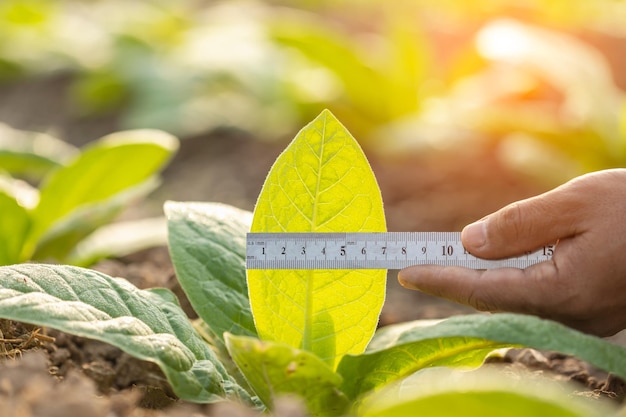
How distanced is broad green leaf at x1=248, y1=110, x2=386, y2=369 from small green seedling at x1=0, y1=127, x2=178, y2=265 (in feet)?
1.92

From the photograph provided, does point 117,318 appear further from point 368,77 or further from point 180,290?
point 368,77

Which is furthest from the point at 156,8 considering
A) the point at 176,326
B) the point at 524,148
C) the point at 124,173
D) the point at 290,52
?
the point at 176,326

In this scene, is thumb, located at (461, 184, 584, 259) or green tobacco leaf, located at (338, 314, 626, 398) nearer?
green tobacco leaf, located at (338, 314, 626, 398)

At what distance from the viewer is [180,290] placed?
1547 millimetres

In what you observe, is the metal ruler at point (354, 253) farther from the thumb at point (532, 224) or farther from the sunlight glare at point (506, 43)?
the sunlight glare at point (506, 43)

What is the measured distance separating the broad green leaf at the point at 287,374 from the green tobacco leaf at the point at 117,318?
66 millimetres

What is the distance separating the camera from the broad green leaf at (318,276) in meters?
1.08

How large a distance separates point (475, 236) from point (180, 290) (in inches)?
26.6

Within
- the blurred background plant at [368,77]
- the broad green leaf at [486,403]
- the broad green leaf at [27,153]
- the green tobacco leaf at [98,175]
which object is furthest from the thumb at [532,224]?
the blurred background plant at [368,77]

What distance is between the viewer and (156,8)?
4988mm

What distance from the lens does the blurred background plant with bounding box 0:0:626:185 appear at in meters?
2.49

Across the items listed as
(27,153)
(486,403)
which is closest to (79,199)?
(27,153)

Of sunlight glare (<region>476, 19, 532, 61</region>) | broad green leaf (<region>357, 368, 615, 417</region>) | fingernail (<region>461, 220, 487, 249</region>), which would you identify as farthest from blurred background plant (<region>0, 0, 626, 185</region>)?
broad green leaf (<region>357, 368, 615, 417</region>)

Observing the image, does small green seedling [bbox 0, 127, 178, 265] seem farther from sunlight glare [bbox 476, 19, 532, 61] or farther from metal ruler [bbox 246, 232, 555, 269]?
sunlight glare [bbox 476, 19, 532, 61]
